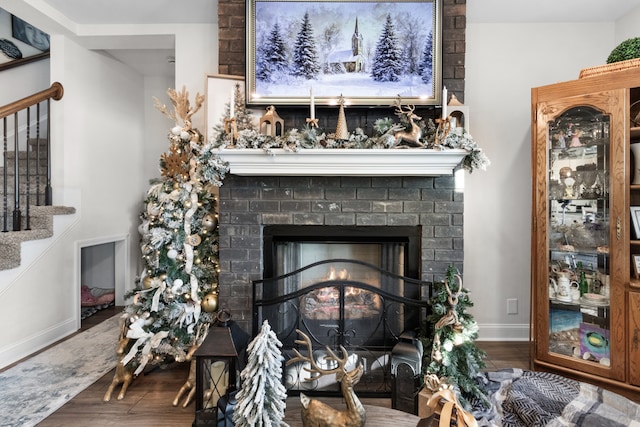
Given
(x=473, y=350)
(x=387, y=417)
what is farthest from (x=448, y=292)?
(x=387, y=417)

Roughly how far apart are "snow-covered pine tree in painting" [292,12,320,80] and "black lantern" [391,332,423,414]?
1768mm

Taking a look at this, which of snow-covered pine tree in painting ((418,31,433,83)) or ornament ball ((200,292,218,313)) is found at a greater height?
snow-covered pine tree in painting ((418,31,433,83))

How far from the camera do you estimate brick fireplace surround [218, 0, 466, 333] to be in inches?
80.7

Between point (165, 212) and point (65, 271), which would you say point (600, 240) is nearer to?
point (165, 212)

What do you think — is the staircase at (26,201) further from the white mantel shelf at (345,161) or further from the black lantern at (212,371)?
the black lantern at (212,371)

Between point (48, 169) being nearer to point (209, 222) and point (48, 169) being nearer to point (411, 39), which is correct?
point (209, 222)

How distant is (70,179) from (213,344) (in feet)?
8.29

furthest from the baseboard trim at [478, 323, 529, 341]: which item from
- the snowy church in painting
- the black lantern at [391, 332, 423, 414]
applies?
the snowy church in painting

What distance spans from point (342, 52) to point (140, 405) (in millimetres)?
2446

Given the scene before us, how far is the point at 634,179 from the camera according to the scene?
2.02 metres

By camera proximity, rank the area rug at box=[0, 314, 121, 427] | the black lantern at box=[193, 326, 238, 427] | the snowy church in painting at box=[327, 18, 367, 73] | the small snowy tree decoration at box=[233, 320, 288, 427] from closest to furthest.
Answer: the small snowy tree decoration at box=[233, 320, 288, 427] → the black lantern at box=[193, 326, 238, 427] → the area rug at box=[0, 314, 121, 427] → the snowy church in painting at box=[327, 18, 367, 73]

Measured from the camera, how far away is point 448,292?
1.84 meters

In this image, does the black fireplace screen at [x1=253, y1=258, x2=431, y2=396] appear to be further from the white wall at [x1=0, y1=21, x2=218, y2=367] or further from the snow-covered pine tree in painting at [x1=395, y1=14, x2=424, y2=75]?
the white wall at [x1=0, y1=21, x2=218, y2=367]

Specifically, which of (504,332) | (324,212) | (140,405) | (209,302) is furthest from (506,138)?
(140,405)
